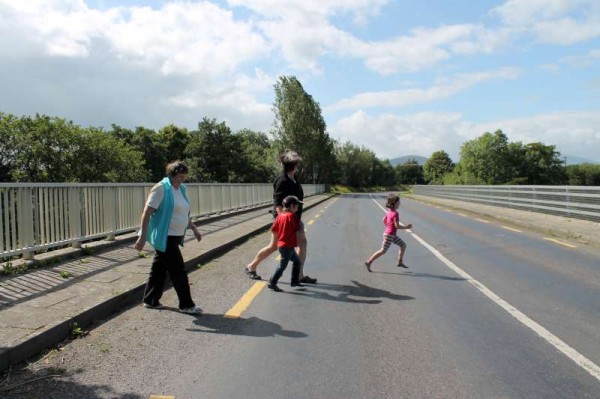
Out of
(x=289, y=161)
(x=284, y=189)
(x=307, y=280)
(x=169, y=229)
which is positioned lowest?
(x=307, y=280)

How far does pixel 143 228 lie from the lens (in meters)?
5.35

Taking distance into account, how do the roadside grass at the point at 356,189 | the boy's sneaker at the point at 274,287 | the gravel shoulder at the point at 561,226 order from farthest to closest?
the roadside grass at the point at 356,189, the gravel shoulder at the point at 561,226, the boy's sneaker at the point at 274,287

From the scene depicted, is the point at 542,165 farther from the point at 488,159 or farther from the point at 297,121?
the point at 297,121


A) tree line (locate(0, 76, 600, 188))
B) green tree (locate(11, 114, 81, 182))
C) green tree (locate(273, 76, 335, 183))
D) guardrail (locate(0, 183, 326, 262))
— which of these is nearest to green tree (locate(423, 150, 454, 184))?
tree line (locate(0, 76, 600, 188))

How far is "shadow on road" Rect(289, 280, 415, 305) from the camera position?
6.30 metres

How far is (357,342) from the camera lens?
181 inches

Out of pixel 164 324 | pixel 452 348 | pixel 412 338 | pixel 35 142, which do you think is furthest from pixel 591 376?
pixel 35 142

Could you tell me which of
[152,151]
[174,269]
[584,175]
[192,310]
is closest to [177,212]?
[174,269]

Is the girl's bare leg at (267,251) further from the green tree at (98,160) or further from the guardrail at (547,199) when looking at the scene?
the green tree at (98,160)

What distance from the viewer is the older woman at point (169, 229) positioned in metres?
5.40

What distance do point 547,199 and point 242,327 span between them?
17.5m

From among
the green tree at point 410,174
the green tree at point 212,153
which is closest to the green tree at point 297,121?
the green tree at point 212,153

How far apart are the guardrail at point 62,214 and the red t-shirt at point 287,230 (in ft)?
13.1

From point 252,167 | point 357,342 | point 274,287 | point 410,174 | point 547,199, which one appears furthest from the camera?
point 410,174
